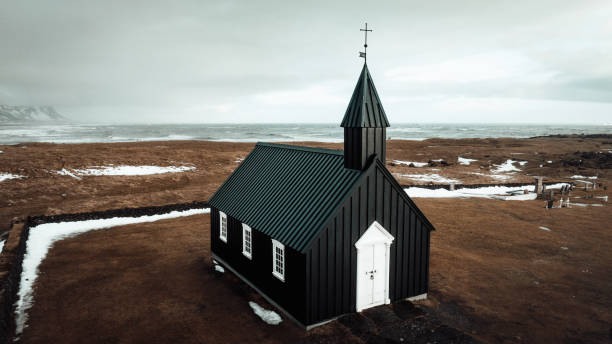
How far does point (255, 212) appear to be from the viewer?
49.4ft

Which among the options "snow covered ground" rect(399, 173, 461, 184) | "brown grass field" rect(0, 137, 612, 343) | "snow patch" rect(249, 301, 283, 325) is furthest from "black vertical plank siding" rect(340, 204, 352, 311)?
"snow covered ground" rect(399, 173, 461, 184)

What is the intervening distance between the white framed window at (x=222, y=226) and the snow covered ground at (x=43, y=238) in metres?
7.86

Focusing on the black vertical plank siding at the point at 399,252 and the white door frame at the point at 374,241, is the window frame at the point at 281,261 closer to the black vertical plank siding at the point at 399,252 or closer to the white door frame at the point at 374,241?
the white door frame at the point at 374,241

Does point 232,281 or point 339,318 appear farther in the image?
point 232,281

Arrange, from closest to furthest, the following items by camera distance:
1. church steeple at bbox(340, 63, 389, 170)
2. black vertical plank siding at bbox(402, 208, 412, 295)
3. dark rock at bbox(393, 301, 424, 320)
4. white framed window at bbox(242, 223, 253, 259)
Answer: church steeple at bbox(340, 63, 389, 170) → dark rock at bbox(393, 301, 424, 320) → black vertical plank siding at bbox(402, 208, 412, 295) → white framed window at bbox(242, 223, 253, 259)

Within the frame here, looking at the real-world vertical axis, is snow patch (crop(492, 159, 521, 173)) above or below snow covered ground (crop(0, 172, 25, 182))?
below

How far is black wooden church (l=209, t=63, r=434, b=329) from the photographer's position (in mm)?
12039

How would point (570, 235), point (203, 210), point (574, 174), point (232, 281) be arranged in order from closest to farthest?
1. point (232, 281)
2. point (570, 235)
3. point (203, 210)
4. point (574, 174)

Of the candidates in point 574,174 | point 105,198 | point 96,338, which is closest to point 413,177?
point 574,174

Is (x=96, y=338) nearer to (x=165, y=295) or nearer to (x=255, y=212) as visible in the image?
(x=165, y=295)

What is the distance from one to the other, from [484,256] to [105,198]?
2955 cm

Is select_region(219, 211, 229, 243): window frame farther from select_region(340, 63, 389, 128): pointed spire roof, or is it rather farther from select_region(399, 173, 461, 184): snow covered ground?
select_region(399, 173, 461, 184): snow covered ground

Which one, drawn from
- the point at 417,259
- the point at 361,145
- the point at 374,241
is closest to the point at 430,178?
the point at 417,259

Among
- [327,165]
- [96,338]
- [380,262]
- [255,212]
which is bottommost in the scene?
[96,338]
